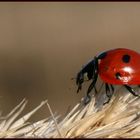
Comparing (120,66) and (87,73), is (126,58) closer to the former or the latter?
(120,66)

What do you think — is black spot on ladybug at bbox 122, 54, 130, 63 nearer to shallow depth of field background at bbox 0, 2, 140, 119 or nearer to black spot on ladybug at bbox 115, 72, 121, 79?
black spot on ladybug at bbox 115, 72, 121, 79

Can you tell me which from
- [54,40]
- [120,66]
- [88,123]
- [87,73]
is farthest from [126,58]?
[54,40]

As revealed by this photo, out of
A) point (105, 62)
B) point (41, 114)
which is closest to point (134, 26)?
point (41, 114)

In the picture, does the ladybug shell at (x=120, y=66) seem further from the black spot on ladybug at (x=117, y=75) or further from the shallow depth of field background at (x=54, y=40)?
the shallow depth of field background at (x=54, y=40)

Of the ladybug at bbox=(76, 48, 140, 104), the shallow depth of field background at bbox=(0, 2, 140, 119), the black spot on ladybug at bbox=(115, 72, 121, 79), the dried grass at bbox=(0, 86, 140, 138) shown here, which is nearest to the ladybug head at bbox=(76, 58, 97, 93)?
the ladybug at bbox=(76, 48, 140, 104)

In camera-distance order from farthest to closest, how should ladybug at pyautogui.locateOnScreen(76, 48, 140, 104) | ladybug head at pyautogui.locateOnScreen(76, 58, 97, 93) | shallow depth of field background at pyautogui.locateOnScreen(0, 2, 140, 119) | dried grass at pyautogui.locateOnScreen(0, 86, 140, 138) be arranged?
1. shallow depth of field background at pyautogui.locateOnScreen(0, 2, 140, 119)
2. ladybug head at pyautogui.locateOnScreen(76, 58, 97, 93)
3. ladybug at pyautogui.locateOnScreen(76, 48, 140, 104)
4. dried grass at pyautogui.locateOnScreen(0, 86, 140, 138)

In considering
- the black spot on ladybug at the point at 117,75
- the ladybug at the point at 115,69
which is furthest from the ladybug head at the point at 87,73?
the black spot on ladybug at the point at 117,75

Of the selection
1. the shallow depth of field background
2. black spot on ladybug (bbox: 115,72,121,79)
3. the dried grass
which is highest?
the dried grass
